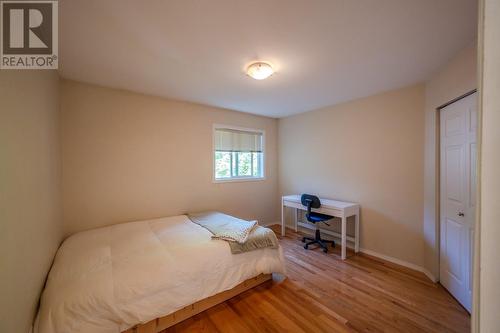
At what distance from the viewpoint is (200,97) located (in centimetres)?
323

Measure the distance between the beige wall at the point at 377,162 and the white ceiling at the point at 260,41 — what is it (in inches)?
18.7

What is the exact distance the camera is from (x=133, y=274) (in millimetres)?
1643

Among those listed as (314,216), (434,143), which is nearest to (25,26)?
(314,216)

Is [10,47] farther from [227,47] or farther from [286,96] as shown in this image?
[286,96]

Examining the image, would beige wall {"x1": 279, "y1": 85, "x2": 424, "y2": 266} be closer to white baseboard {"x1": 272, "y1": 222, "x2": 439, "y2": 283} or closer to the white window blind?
white baseboard {"x1": 272, "y1": 222, "x2": 439, "y2": 283}

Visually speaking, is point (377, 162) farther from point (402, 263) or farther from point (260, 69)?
point (260, 69)

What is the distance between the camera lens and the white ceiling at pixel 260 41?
1399mm

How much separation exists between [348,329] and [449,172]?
1.99m

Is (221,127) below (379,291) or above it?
above

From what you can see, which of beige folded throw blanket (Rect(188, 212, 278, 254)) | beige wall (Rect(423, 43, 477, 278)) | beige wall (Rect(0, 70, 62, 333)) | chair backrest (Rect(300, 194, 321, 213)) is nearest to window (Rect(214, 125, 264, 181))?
beige folded throw blanket (Rect(188, 212, 278, 254))

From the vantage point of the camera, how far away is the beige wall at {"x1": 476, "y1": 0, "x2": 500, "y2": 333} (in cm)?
46

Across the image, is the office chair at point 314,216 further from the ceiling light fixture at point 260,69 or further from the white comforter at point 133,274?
the ceiling light fixture at point 260,69

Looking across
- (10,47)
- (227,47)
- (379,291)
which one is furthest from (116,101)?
(379,291)

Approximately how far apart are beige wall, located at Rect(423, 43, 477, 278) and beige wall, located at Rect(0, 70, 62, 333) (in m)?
3.57
